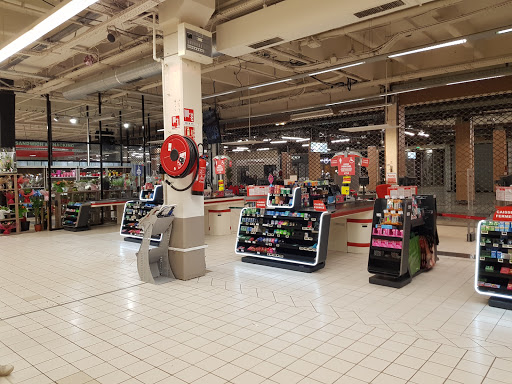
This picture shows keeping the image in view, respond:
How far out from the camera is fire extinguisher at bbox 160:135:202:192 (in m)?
5.63

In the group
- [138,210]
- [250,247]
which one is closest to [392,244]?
[250,247]

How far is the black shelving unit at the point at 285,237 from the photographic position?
632 cm

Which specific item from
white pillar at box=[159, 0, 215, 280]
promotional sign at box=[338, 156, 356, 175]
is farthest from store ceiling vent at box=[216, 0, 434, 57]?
promotional sign at box=[338, 156, 356, 175]

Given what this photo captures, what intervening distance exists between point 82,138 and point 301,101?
17.7 meters

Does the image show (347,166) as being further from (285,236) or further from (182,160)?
(182,160)

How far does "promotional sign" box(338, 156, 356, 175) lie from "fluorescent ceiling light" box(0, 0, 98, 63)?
6.23 meters

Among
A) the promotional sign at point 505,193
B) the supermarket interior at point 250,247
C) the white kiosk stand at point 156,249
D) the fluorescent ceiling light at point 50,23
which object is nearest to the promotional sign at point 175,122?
the supermarket interior at point 250,247

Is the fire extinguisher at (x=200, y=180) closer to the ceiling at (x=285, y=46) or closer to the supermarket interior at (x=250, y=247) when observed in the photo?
the supermarket interior at (x=250, y=247)

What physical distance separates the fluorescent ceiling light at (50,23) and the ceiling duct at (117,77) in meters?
2.84

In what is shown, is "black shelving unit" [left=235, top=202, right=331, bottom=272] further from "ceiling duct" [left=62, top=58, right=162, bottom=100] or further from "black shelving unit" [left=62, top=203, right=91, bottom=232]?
"black shelving unit" [left=62, top=203, right=91, bottom=232]

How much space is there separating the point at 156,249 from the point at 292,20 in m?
4.15

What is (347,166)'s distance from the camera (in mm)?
8609

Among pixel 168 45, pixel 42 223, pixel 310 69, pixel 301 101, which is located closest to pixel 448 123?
pixel 301 101

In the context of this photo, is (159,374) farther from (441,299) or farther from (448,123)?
(448,123)
